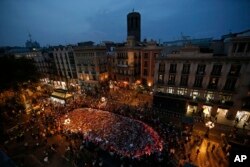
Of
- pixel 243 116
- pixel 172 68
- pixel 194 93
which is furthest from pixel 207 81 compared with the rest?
pixel 243 116

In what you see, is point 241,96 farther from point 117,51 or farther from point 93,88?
point 93,88

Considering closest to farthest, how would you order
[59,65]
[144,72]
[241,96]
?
[241,96]
[144,72]
[59,65]

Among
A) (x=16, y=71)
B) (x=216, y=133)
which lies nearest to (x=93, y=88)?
(x=16, y=71)

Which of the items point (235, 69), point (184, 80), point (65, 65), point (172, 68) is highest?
point (235, 69)

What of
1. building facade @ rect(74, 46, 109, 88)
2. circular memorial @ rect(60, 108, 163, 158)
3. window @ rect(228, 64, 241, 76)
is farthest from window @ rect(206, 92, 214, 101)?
building facade @ rect(74, 46, 109, 88)

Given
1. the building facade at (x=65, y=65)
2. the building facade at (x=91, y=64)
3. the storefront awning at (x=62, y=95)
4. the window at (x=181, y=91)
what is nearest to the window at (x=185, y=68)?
the window at (x=181, y=91)

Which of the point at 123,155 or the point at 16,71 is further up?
the point at 16,71

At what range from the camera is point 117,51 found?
130 feet

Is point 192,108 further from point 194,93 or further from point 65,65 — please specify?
point 65,65

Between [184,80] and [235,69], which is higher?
[235,69]

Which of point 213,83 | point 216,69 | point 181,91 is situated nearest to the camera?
point 216,69

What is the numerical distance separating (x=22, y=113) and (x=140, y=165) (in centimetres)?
2955

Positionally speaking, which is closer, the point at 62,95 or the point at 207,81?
the point at 207,81

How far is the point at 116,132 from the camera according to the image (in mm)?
20203
